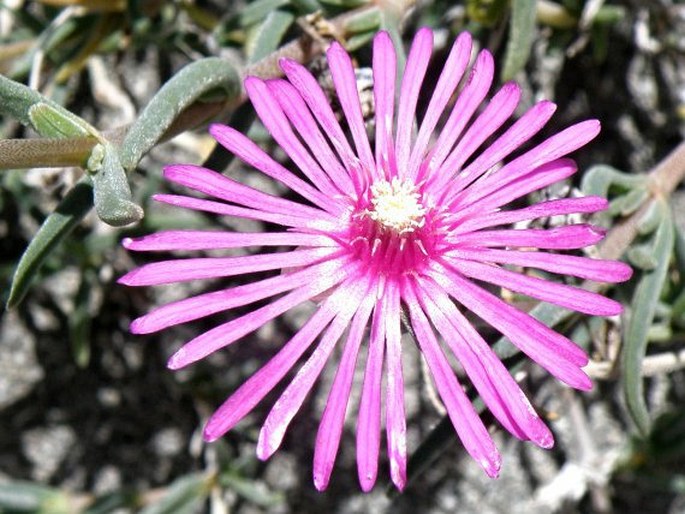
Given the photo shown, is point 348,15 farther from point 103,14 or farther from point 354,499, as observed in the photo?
point 354,499

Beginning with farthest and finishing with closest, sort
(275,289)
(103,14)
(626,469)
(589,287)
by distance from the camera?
(626,469) < (103,14) < (589,287) < (275,289)

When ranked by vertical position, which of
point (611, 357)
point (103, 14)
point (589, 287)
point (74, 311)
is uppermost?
point (103, 14)

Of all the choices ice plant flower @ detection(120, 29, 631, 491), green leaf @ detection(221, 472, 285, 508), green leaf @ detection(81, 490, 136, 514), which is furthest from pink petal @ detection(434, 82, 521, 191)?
green leaf @ detection(81, 490, 136, 514)

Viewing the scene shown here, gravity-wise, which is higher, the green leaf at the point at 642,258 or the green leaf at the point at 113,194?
the green leaf at the point at 113,194

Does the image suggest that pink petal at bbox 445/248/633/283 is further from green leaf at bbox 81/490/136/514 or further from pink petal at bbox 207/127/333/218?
green leaf at bbox 81/490/136/514

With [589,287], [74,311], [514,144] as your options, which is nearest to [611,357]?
[589,287]

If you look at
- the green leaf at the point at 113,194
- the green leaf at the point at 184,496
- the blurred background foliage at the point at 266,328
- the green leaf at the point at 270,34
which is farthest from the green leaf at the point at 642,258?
the green leaf at the point at 184,496

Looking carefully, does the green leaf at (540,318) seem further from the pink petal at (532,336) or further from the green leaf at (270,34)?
the green leaf at (270,34)
